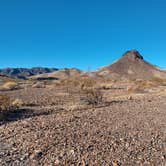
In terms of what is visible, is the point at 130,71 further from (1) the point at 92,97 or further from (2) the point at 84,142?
(2) the point at 84,142

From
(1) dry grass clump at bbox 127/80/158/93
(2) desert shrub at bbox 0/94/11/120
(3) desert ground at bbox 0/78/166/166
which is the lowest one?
(3) desert ground at bbox 0/78/166/166

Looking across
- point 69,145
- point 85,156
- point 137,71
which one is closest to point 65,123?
point 69,145

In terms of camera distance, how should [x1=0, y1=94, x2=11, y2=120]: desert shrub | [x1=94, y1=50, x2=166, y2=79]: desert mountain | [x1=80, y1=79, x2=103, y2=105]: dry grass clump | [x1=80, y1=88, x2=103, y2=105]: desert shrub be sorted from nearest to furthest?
[x1=0, y1=94, x2=11, y2=120]: desert shrub < [x1=80, y1=88, x2=103, y2=105]: desert shrub < [x1=80, y1=79, x2=103, y2=105]: dry grass clump < [x1=94, y1=50, x2=166, y2=79]: desert mountain

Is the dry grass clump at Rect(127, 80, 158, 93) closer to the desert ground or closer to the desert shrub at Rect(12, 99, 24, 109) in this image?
the desert shrub at Rect(12, 99, 24, 109)

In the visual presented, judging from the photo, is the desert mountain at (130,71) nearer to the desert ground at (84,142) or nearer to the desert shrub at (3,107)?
the desert shrub at (3,107)

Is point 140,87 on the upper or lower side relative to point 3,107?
upper

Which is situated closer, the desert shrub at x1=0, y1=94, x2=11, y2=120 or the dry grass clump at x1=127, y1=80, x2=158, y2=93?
the desert shrub at x1=0, y1=94, x2=11, y2=120

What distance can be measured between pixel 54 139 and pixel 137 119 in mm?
5248

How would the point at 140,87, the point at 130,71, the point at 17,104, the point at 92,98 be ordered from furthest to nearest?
the point at 130,71 < the point at 140,87 < the point at 92,98 < the point at 17,104

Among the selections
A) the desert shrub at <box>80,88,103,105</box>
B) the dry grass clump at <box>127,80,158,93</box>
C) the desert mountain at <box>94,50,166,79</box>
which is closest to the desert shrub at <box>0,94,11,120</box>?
the desert shrub at <box>80,88,103,105</box>

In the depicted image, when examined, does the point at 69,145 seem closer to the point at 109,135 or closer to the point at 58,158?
the point at 58,158

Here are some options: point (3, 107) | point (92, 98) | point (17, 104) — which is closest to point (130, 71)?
point (92, 98)

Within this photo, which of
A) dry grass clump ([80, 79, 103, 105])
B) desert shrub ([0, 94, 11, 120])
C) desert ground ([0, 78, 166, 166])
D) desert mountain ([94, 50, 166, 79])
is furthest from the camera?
desert mountain ([94, 50, 166, 79])

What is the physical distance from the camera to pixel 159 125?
1272cm
